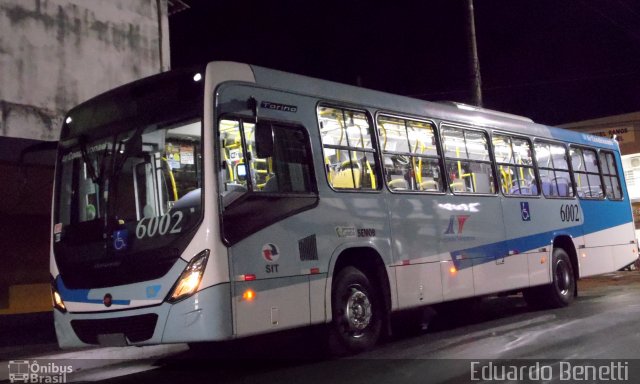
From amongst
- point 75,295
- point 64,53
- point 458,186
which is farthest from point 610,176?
point 64,53

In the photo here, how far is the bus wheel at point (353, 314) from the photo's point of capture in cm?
764

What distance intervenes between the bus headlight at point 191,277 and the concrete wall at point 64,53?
273 inches

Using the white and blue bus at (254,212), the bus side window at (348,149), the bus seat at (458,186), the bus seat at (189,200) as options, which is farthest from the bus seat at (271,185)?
the bus seat at (458,186)

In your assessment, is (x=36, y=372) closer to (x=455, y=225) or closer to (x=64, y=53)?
(x=455, y=225)

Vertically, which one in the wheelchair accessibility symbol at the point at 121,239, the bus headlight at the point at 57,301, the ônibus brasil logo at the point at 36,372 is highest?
the wheelchair accessibility symbol at the point at 121,239

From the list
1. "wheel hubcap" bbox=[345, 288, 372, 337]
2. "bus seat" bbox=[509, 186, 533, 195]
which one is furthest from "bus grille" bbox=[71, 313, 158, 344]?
"bus seat" bbox=[509, 186, 533, 195]

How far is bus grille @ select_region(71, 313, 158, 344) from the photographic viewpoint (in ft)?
21.5

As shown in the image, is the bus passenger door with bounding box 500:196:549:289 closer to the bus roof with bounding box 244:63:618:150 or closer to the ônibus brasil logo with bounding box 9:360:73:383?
the bus roof with bounding box 244:63:618:150

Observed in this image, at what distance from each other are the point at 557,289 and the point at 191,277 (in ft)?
26.4

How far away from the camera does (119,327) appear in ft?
22.2

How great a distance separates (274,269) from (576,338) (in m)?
4.11

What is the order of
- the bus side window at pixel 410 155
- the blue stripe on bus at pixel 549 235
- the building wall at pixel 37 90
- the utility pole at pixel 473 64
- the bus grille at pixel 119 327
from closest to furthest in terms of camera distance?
the bus grille at pixel 119 327
the bus side window at pixel 410 155
the blue stripe on bus at pixel 549 235
the building wall at pixel 37 90
the utility pole at pixel 473 64

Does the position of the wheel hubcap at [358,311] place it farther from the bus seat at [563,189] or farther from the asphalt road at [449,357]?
the bus seat at [563,189]

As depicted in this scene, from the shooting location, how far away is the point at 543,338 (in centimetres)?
843
